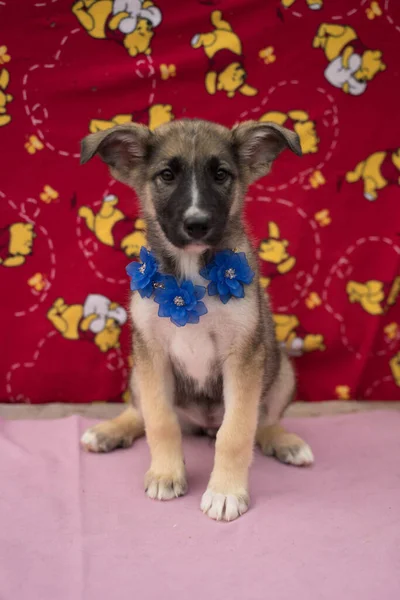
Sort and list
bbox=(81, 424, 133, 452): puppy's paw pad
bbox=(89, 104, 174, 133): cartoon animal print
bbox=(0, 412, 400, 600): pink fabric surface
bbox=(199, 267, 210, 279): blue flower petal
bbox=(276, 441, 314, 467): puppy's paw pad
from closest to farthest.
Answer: bbox=(0, 412, 400, 600): pink fabric surface → bbox=(199, 267, 210, 279): blue flower petal → bbox=(276, 441, 314, 467): puppy's paw pad → bbox=(81, 424, 133, 452): puppy's paw pad → bbox=(89, 104, 174, 133): cartoon animal print

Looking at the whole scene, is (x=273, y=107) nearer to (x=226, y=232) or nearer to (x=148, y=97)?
(x=148, y=97)

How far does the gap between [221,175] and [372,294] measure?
1.80m

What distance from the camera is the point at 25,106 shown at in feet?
13.0

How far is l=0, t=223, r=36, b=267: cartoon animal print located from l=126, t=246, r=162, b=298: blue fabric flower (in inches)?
54.2

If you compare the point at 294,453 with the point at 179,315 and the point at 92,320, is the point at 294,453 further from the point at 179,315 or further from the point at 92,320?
the point at 92,320

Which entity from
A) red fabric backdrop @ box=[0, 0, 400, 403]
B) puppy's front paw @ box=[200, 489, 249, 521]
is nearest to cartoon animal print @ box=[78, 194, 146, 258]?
red fabric backdrop @ box=[0, 0, 400, 403]

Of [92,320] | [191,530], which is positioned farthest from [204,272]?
[92,320]

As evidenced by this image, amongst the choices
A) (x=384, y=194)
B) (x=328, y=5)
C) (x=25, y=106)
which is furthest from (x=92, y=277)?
(x=328, y=5)

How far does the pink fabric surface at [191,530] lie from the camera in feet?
7.77

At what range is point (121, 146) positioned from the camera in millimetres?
3008

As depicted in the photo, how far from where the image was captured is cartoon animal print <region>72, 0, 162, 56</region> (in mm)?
3869

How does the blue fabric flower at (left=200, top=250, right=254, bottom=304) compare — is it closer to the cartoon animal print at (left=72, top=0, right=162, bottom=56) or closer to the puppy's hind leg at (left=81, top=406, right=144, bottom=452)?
the puppy's hind leg at (left=81, top=406, right=144, bottom=452)

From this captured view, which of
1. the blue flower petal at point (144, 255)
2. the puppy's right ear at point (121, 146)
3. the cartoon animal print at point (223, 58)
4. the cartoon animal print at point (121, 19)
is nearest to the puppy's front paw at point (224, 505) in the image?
the blue flower petal at point (144, 255)

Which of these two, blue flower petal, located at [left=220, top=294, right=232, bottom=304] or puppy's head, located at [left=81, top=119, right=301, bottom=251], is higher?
puppy's head, located at [left=81, top=119, right=301, bottom=251]
